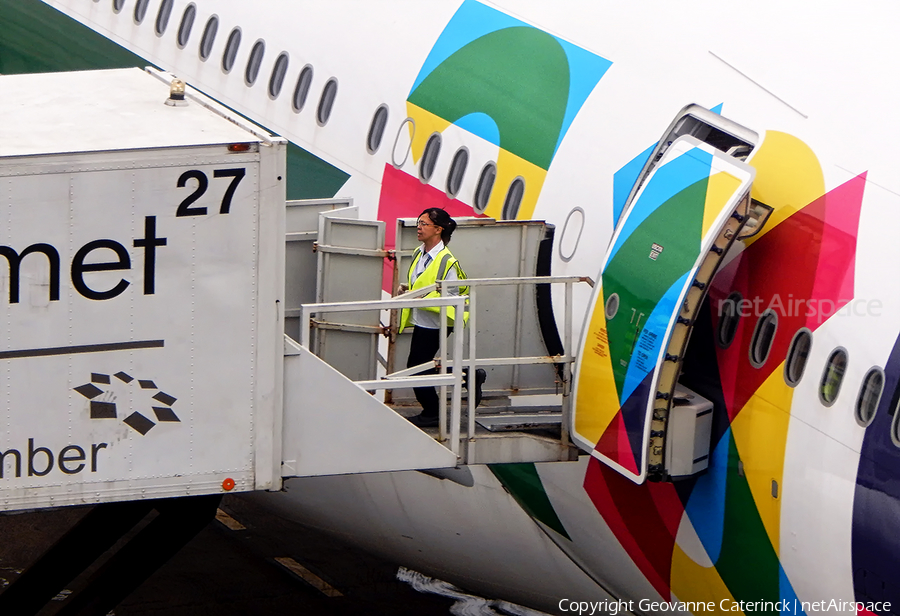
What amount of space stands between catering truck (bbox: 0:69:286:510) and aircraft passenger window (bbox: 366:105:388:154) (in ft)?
12.9

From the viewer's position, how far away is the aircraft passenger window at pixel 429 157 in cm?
1011

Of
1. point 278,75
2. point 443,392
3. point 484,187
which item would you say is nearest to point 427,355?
point 443,392

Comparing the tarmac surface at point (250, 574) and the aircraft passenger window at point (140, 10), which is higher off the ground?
the aircraft passenger window at point (140, 10)

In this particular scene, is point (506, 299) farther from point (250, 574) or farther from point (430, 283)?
point (250, 574)

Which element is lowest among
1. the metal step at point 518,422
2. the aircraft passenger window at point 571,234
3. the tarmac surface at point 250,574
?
the tarmac surface at point 250,574

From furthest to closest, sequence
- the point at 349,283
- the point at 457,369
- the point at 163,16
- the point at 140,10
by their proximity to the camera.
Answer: the point at 140,10 → the point at 163,16 → the point at 349,283 → the point at 457,369

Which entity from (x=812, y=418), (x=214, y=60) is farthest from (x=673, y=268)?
(x=214, y=60)

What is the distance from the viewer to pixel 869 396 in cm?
633

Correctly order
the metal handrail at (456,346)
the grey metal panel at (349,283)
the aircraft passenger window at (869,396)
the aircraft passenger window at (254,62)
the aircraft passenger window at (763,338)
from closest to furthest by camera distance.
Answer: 1. the aircraft passenger window at (869,396)
2. the aircraft passenger window at (763,338)
3. the metal handrail at (456,346)
4. the grey metal panel at (349,283)
5. the aircraft passenger window at (254,62)

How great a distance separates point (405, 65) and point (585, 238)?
330 centimetres

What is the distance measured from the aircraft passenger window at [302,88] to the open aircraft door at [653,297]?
5484 millimetres

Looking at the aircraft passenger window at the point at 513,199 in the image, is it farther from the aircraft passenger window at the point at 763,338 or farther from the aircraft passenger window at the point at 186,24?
the aircraft passenger window at the point at 186,24

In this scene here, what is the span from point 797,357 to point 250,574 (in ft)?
29.0

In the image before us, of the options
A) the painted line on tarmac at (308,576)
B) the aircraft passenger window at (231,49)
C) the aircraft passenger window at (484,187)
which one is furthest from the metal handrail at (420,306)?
the aircraft passenger window at (231,49)
